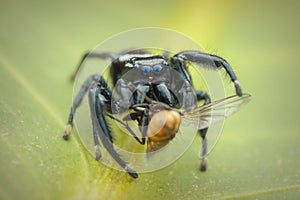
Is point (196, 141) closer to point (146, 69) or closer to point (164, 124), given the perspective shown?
point (146, 69)

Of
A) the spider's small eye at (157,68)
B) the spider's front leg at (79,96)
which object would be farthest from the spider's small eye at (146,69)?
the spider's front leg at (79,96)

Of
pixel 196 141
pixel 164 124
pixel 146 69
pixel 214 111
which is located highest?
pixel 146 69

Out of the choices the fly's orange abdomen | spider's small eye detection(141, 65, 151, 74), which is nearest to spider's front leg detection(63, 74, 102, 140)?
spider's small eye detection(141, 65, 151, 74)

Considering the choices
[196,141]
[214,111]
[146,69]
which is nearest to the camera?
[214,111]

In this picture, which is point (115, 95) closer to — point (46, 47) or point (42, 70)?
point (42, 70)

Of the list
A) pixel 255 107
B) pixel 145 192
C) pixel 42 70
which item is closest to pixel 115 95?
pixel 145 192

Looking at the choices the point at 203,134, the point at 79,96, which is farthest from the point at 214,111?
the point at 79,96
